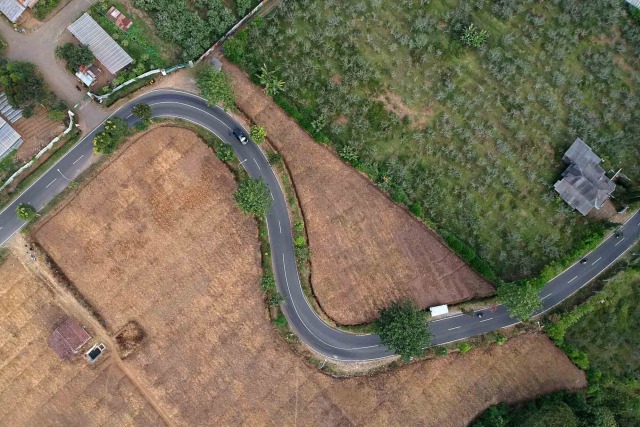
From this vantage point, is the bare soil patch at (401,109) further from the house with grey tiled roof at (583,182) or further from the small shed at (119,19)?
the small shed at (119,19)

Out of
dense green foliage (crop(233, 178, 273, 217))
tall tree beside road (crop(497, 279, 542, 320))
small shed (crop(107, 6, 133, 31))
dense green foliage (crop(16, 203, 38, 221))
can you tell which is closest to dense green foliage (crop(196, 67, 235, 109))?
dense green foliage (crop(233, 178, 273, 217))

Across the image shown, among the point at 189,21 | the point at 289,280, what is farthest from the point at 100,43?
the point at 289,280

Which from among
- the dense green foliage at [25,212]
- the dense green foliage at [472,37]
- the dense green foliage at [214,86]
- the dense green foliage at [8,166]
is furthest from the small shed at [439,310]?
the dense green foliage at [8,166]

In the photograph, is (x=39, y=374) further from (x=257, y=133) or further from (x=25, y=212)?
(x=257, y=133)

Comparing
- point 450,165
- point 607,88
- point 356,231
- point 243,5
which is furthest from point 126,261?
point 607,88

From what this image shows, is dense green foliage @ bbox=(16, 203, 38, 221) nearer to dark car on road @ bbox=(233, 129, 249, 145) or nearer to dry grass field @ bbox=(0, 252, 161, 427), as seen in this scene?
dry grass field @ bbox=(0, 252, 161, 427)

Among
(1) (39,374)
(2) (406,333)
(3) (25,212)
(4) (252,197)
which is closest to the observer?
(2) (406,333)
